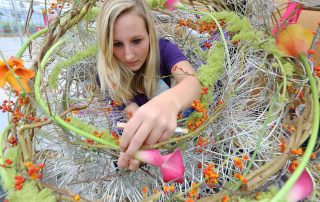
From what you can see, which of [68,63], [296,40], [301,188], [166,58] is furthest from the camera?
[166,58]

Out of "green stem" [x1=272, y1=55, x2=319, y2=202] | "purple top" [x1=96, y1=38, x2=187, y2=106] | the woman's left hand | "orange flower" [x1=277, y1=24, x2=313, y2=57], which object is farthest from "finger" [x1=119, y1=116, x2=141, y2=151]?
"purple top" [x1=96, y1=38, x2=187, y2=106]

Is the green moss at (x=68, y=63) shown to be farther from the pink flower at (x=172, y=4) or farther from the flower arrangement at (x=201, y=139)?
the pink flower at (x=172, y=4)

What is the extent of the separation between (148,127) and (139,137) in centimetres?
1

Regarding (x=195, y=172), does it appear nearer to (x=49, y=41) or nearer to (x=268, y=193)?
(x=268, y=193)

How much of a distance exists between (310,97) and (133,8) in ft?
1.21

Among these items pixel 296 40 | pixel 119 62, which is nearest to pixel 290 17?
pixel 296 40

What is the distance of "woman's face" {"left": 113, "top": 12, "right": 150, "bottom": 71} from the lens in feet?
1.70

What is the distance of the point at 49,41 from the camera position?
0.44 metres

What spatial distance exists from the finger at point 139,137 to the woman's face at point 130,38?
12.3 inches

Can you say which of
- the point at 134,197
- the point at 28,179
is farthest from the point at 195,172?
the point at 28,179

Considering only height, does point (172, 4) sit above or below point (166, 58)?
above

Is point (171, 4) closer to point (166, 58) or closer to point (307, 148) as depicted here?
point (166, 58)

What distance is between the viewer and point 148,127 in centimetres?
24

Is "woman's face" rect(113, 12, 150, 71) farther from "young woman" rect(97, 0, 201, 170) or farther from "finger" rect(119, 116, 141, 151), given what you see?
"finger" rect(119, 116, 141, 151)
